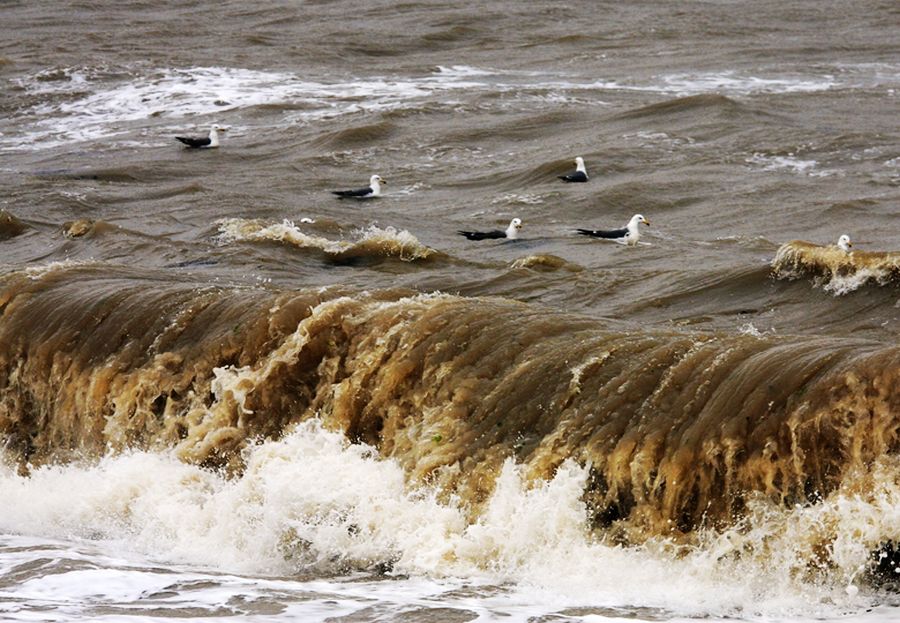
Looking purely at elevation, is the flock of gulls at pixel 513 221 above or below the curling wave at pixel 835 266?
below

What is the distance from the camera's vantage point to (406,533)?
909 centimetres

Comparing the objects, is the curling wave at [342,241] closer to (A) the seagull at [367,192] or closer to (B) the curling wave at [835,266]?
(A) the seagull at [367,192]

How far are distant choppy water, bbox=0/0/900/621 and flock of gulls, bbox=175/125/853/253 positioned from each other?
0.75 ft

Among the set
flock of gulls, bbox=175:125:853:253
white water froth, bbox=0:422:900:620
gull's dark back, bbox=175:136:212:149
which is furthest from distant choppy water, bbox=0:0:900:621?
gull's dark back, bbox=175:136:212:149

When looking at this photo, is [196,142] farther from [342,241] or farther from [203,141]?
[342,241]

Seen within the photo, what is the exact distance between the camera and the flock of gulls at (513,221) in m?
16.0

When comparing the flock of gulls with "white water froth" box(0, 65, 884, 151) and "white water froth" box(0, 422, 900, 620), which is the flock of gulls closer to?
"white water froth" box(0, 65, 884, 151)

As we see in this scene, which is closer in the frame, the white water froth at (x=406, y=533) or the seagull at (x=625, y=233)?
the white water froth at (x=406, y=533)

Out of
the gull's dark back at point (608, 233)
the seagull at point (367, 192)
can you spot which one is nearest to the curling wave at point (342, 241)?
the gull's dark back at point (608, 233)

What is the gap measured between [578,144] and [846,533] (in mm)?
14724

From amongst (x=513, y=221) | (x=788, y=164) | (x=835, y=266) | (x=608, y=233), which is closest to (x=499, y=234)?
(x=513, y=221)

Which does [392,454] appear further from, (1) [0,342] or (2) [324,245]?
(2) [324,245]

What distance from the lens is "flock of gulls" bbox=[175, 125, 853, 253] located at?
16.0m

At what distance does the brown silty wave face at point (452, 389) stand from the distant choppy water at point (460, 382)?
0.02 meters
